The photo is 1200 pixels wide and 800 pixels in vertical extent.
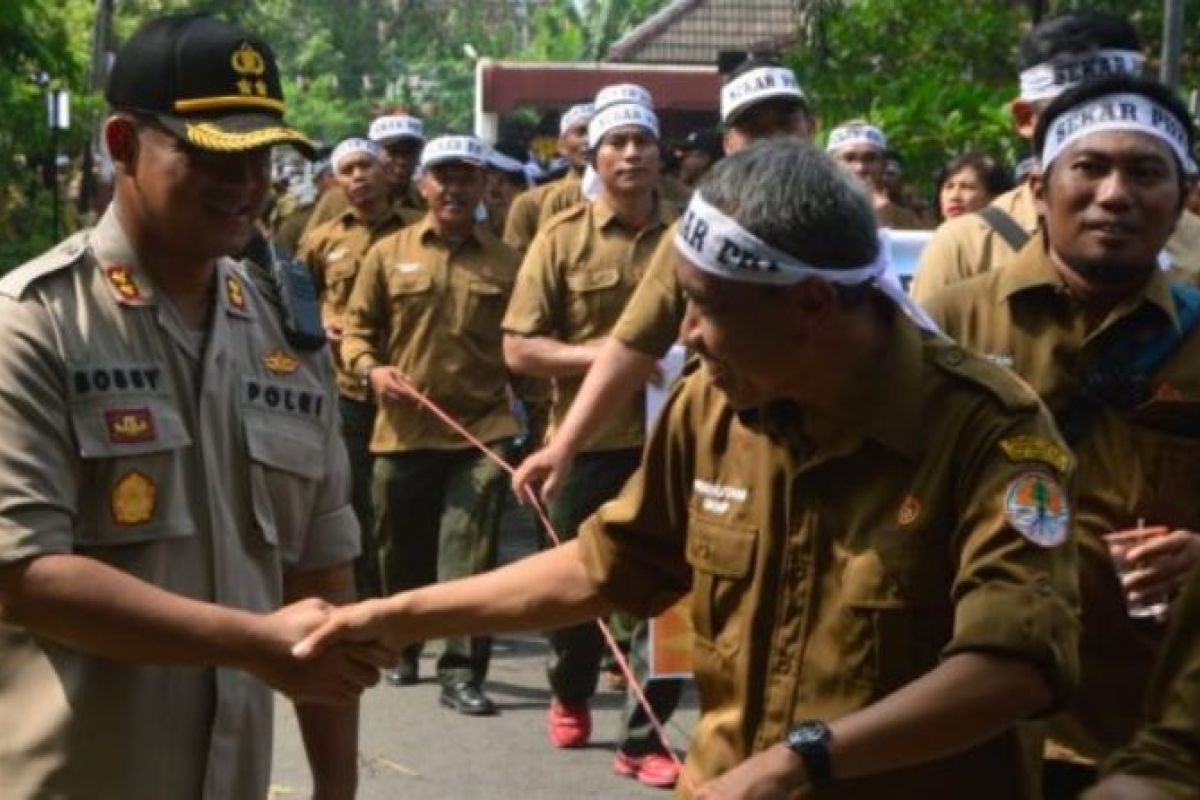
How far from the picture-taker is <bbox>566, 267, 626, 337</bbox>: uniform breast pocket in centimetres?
995

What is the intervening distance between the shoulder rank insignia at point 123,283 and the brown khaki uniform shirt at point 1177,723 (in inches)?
81.1

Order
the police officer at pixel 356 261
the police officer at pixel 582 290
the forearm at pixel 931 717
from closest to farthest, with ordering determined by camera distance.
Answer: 1. the forearm at pixel 931 717
2. the police officer at pixel 582 290
3. the police officer at pixel 356 261

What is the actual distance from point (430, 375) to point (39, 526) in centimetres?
701

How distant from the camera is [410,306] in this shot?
37.2ft

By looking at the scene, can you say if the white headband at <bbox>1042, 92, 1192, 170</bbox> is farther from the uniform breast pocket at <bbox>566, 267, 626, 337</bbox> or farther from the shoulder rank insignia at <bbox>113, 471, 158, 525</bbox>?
the uniform breast pocket at <bbox>566, 267, 626, 337</bbox>

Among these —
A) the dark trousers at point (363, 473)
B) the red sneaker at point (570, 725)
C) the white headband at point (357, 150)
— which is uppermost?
the white headband at point (357, 150)

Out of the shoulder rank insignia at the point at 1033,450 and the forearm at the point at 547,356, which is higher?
the shoulder rank insignia at the point at 1033,450

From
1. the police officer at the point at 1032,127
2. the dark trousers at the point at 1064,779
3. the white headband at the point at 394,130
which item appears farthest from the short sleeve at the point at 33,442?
the white headband at the point at 394,130

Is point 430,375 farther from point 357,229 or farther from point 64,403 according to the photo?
point 64,403

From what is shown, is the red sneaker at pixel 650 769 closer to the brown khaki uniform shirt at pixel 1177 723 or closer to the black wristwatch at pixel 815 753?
the black wristwatch at pixel 815 753

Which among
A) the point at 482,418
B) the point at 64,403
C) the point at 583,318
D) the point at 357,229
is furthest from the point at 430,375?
the point at 64,403

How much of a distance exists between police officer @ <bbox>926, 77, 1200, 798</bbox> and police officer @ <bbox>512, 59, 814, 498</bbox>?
8.35ft

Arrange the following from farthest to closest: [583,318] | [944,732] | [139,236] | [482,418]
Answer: [482,418] → [583,318] → [139,236] → [944,732]

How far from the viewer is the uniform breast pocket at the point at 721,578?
4.09 metres
